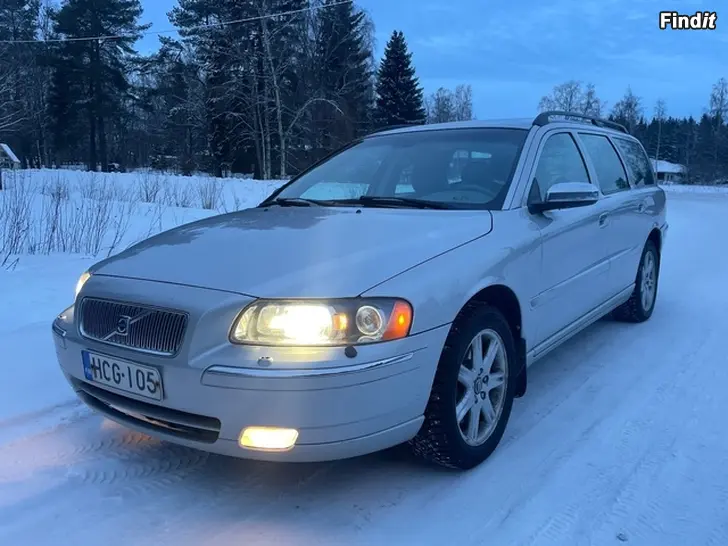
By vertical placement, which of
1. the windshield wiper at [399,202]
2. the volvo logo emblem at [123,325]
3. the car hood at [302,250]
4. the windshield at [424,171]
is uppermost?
the windshield at [424,171]

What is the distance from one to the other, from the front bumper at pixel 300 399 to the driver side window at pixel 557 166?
1482 mm

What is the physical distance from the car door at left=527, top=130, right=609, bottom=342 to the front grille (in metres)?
1.89

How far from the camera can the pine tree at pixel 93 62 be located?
139ft

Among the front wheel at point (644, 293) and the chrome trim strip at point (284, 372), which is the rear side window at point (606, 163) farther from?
the chrome trim strip at point (284, 372)

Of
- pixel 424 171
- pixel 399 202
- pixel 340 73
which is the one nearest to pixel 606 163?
pixel 424 171

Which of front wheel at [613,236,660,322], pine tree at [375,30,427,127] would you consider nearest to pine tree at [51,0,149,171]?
pine tree at [375,30,427,127]

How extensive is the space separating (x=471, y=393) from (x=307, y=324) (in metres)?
0.95

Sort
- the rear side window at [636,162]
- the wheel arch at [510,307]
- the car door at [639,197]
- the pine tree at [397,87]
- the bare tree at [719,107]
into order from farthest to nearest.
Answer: the bare tree at [719,107] → the pine tree at [397,87] → the rear side window at [636,162] → the car door at [639,197] → the wheel arch at [510,307]

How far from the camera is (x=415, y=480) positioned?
9.20 ft

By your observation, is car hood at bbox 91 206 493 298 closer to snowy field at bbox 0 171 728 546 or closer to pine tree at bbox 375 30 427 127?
snowy field at bbox 0 171 728 546

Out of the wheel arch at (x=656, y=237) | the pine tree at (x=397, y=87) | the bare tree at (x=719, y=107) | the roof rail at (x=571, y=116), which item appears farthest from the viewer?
the bare tree at (x=719, y=107)

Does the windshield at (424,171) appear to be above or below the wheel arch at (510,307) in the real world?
above

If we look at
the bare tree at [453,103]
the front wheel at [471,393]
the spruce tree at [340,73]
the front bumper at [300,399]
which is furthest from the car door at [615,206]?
the bare tree at [453,103]

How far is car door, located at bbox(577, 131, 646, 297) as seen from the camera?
14.6 feet
